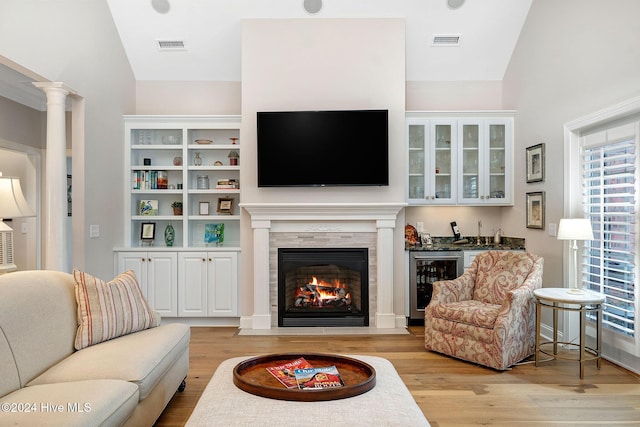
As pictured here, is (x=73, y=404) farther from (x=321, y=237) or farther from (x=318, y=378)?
(x=321, y=237)

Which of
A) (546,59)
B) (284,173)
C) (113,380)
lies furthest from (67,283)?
(546,59)

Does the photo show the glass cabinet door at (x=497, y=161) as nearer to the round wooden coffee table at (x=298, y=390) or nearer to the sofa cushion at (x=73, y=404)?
the round wooden coffee table at (x=298, y=390)

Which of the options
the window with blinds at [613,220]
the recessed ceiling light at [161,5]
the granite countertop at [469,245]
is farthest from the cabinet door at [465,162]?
the recessed ceiling light at [161,5]

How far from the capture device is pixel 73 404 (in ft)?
6.16

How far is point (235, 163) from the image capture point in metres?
5.45

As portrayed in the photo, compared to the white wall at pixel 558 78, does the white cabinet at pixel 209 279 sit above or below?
below

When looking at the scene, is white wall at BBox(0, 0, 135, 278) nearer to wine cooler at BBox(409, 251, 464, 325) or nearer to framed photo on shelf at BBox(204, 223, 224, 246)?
framed photo on shelf at BBox(204, 223, 224, 246)

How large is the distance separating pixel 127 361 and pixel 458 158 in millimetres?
4165

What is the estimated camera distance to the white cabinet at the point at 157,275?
16.4 feet

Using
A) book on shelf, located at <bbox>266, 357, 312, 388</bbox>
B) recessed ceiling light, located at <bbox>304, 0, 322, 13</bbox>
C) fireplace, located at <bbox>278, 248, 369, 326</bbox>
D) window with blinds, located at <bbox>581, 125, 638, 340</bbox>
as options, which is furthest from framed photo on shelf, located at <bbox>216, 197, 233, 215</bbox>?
window with blinds, located at <bbox>581, 125, 638, 340</bbox>

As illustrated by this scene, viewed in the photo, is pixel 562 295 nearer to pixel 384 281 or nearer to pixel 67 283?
pixel 384 281

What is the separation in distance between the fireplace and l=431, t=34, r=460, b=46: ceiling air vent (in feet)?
8.32

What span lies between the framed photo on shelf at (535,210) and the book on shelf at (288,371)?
10.4 ft

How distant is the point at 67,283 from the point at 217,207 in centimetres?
282
